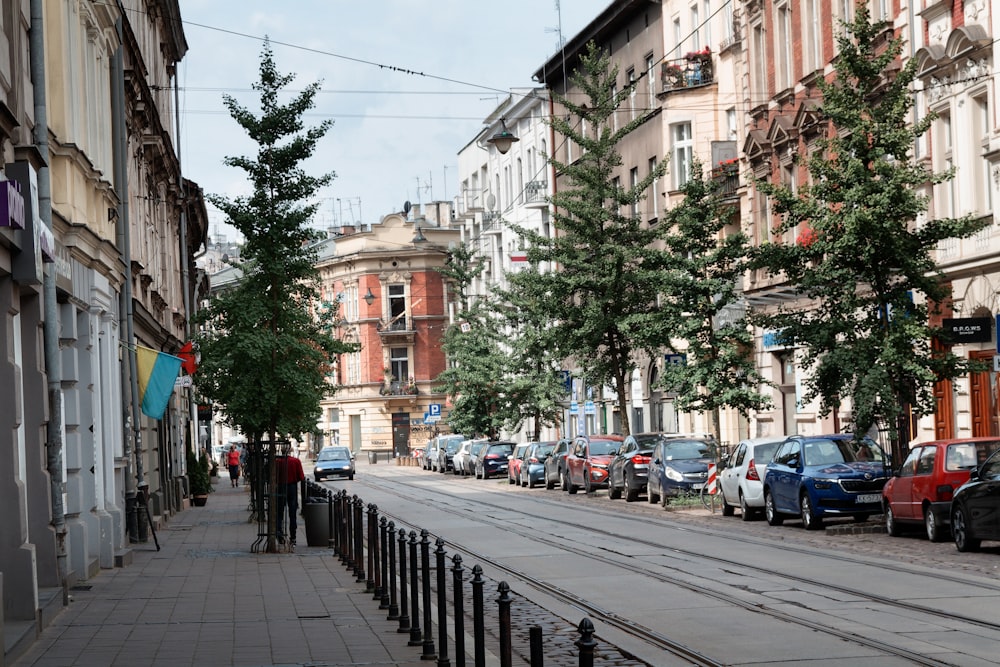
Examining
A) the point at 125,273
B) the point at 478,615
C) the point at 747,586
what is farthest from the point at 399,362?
the point at 478,615

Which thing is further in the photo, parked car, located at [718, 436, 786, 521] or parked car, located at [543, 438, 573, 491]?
parked car, located at [543, 438, 573, 491]


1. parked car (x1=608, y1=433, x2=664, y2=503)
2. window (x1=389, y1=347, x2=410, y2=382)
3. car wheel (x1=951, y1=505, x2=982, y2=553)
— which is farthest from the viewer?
window (x1=389, y1=347, x2=410, y2=382)

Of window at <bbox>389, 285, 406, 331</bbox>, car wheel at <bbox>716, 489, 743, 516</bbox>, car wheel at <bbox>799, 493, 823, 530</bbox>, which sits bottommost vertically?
car wheel at <bbox>716, 489, 743, 516</bbox>

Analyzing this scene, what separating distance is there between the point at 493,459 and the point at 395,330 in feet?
155

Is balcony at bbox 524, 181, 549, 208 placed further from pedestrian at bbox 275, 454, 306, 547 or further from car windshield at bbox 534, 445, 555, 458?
pedestrian at bbox 275, 454, 306, 547

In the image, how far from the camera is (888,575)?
17953mm

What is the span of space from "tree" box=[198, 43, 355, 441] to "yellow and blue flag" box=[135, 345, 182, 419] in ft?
2.62

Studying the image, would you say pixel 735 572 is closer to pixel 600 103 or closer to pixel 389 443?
pixel 600 103

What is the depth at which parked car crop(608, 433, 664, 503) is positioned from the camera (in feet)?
130

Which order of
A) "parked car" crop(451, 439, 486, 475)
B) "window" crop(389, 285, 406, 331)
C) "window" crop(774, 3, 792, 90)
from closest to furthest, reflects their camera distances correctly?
1. "window" crop(774, 3, 792, 90)
2. "parked car" crop(451, 439, 486, 475)
3. "window" crop(389, 285, 406, 331)

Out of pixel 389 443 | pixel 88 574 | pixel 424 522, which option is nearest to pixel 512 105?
pixel 389 443

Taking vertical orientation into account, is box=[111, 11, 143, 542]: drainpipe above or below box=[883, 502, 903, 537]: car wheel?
above

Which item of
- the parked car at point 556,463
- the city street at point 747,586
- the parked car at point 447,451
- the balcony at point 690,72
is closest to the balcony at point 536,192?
the parked car at point 447,451

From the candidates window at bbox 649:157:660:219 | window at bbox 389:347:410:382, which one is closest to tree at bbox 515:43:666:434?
window at bbox 649:157:660:219
